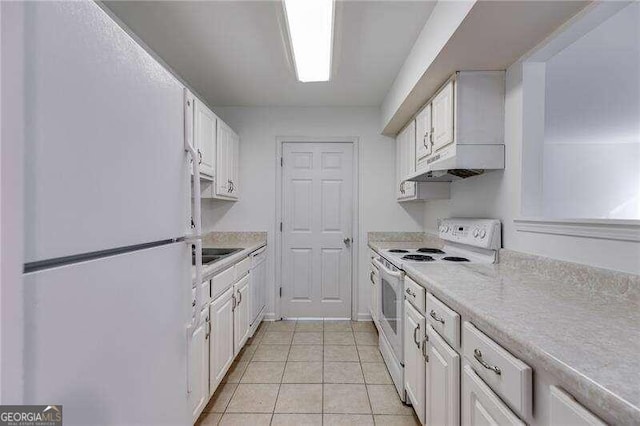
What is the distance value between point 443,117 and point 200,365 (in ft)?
7.11

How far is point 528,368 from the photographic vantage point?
75 centimetres

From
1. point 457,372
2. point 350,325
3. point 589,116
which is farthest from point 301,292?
point 589,116

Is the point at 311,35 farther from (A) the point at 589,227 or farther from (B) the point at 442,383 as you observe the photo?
(B) the point at 442,383

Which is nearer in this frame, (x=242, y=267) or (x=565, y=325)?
(x=565, y=325)

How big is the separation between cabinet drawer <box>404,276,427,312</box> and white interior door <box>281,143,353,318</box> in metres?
1.63

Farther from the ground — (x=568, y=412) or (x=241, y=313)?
(x=568, y=412)

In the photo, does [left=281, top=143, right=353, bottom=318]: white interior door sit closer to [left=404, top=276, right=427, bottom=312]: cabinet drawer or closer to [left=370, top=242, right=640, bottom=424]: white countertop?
[left=404, top=276, right=427, bottom=312]: cabinet drawer

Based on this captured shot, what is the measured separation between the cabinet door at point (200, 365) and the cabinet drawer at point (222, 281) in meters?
0.16

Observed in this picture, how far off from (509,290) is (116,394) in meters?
1.39

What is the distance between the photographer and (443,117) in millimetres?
1996

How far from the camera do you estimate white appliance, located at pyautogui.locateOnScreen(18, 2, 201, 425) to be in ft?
1.71

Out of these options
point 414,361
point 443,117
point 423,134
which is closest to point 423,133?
point 423,134

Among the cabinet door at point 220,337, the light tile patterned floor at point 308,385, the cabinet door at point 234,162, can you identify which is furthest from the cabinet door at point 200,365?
the cabinet door at point 234,162

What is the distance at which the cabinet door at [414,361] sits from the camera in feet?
5.01
